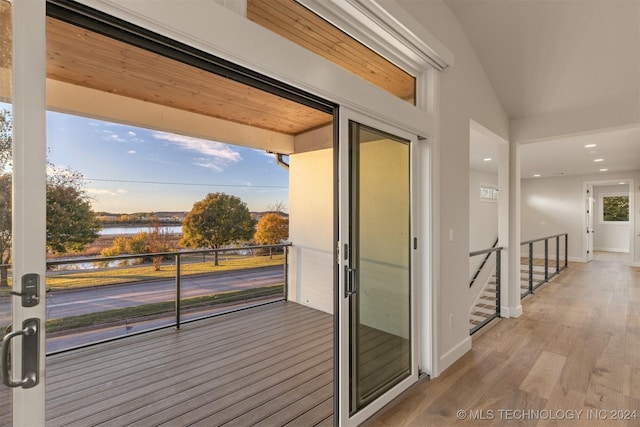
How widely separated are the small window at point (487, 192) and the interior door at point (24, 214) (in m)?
9.82

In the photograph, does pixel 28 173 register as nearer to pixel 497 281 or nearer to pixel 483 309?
pixel 497 281

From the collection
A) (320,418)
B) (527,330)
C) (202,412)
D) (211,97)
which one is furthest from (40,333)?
(527,330)

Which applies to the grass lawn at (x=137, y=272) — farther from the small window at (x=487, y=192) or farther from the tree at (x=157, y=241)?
the small window at (x=487, y=192)

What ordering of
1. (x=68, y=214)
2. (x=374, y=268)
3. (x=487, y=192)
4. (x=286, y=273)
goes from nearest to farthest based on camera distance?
(x=374, y=268)
(x=68, y=214)
(x=286, y=273)
(x=487, y=192)

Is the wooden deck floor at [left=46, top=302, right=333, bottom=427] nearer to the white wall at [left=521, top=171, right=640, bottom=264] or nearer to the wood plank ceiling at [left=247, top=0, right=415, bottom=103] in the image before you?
the wood plank ceiling at [left=247, top=0, right=415, bottom=103]

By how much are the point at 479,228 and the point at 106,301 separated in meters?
8.97

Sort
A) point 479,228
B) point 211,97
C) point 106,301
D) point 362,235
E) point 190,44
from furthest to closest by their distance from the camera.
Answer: point 479,228 < point 106,301 < point 211,97 < point 362,235 < point 190,44

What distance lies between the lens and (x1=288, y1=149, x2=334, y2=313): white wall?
172 inches

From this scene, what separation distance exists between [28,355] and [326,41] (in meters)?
1.98

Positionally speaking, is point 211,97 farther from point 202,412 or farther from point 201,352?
point 202,412

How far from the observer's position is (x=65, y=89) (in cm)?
293

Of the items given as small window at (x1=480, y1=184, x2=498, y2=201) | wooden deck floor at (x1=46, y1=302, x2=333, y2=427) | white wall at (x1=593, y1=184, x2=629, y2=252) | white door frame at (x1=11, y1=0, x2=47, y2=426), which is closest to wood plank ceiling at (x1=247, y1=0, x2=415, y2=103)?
white door frame at (x1=11, y1=0, x2=47, y2=426)

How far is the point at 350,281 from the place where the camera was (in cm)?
186

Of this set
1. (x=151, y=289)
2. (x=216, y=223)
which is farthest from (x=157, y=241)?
(x=216, y=223)
